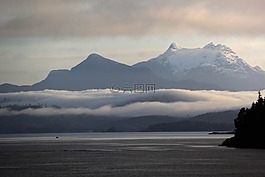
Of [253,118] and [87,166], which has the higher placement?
[253,118]

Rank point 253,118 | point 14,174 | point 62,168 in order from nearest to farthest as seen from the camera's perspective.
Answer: point 14,174, point 62,168, point 253,118

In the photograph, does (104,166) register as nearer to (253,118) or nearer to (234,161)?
(234,161)

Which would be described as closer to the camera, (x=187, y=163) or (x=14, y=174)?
(x=14, y=174)

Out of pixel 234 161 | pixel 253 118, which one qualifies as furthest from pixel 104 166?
pixel 253 118

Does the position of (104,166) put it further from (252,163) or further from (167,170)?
(252,163)

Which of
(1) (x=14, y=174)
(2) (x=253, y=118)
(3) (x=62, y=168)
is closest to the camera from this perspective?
(1) (x=14, y=174)

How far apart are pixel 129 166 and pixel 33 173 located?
916 inches

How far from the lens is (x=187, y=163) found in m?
141

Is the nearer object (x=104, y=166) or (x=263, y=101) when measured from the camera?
(x=104, y=166)

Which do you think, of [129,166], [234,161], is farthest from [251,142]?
[129,166]

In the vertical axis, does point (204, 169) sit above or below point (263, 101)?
below

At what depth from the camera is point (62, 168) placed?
129 m

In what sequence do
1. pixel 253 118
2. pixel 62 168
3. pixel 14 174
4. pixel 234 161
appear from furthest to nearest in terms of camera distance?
pixel 253 118
pixel 234 161
pixel 62 168
pixel 14 174

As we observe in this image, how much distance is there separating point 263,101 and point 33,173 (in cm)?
9325
